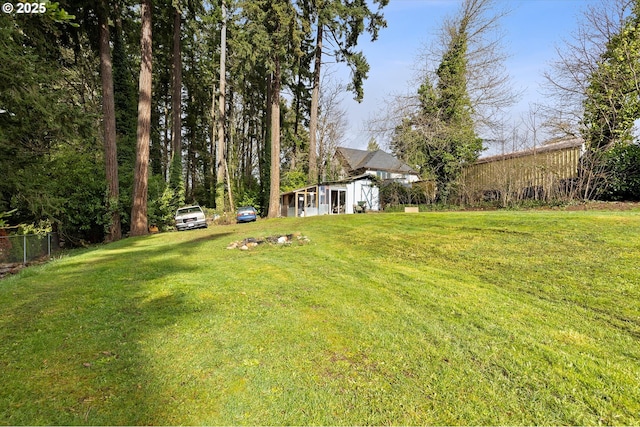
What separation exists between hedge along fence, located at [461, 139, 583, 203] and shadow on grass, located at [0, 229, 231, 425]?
13501mm

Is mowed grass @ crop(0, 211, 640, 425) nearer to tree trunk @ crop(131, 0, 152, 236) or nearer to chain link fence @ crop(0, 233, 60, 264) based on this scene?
chain link fence @ crop(0, 233, 60, 264)

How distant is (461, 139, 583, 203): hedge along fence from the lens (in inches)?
459

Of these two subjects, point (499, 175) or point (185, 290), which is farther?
point (499, 175)

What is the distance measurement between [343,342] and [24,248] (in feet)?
38.0

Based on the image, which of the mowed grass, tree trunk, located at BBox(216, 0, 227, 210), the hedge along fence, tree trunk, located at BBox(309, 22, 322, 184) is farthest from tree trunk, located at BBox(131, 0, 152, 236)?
the hedge along fence

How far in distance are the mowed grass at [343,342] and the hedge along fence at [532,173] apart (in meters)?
7.17

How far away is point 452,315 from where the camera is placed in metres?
3.51

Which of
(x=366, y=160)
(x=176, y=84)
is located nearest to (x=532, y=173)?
(x=176, y=84)

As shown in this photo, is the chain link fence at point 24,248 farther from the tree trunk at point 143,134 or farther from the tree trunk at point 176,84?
the tree trunk at point 176,84

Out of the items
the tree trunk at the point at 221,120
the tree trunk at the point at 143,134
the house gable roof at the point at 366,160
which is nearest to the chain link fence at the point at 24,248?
the tree trunk at the point at 143,134

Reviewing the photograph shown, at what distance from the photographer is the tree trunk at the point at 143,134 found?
12.9 m

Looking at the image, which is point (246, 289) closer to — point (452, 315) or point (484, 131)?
point (452, 315)

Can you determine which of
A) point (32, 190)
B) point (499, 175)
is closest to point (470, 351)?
point (32, 190)

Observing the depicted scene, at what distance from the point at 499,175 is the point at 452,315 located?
40.7 feet
